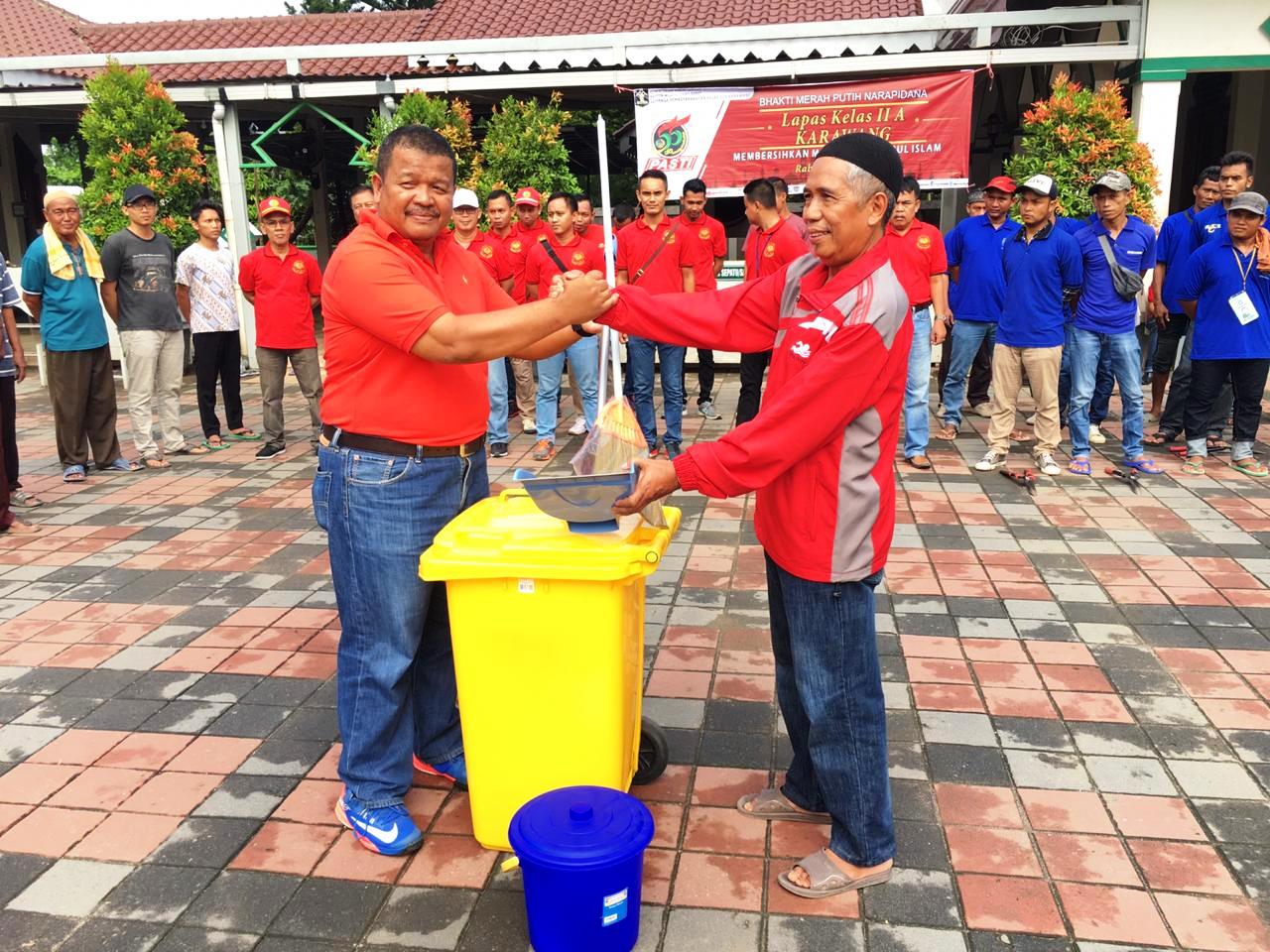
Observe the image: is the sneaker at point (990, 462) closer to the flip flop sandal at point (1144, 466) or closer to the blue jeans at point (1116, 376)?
the blue jeans at point (1116, 376)

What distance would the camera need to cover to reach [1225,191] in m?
7.16

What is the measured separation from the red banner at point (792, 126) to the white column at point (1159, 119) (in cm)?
160

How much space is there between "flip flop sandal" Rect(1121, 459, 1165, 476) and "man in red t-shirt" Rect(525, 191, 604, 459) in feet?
12.7

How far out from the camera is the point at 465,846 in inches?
113

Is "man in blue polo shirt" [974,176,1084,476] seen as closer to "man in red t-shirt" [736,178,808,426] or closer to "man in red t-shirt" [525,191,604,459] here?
"man in red t-shirt" [736,178,808,426]

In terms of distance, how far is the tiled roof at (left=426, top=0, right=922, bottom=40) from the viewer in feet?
45.2

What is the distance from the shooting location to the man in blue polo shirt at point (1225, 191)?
23.1 ft

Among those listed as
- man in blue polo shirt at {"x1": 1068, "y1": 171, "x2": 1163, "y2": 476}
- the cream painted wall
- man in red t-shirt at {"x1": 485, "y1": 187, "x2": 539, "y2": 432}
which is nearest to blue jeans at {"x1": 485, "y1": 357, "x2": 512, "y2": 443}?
man in red t-shirt at {"x1": 485, "y1": 187, "x2": 539, "y2": 432}

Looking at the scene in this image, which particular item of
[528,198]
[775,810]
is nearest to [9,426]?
[528,198]

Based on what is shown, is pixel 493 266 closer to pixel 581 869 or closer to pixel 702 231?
pixel 702 231

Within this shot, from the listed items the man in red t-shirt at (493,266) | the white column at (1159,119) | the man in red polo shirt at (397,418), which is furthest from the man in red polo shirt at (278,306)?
the white column at (1159,119)

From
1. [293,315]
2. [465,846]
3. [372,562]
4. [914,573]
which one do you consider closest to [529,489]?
[372,562]

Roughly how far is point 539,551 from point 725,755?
1274mm

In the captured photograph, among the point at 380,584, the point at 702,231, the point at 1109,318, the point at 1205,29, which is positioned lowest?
the point at 380,584
